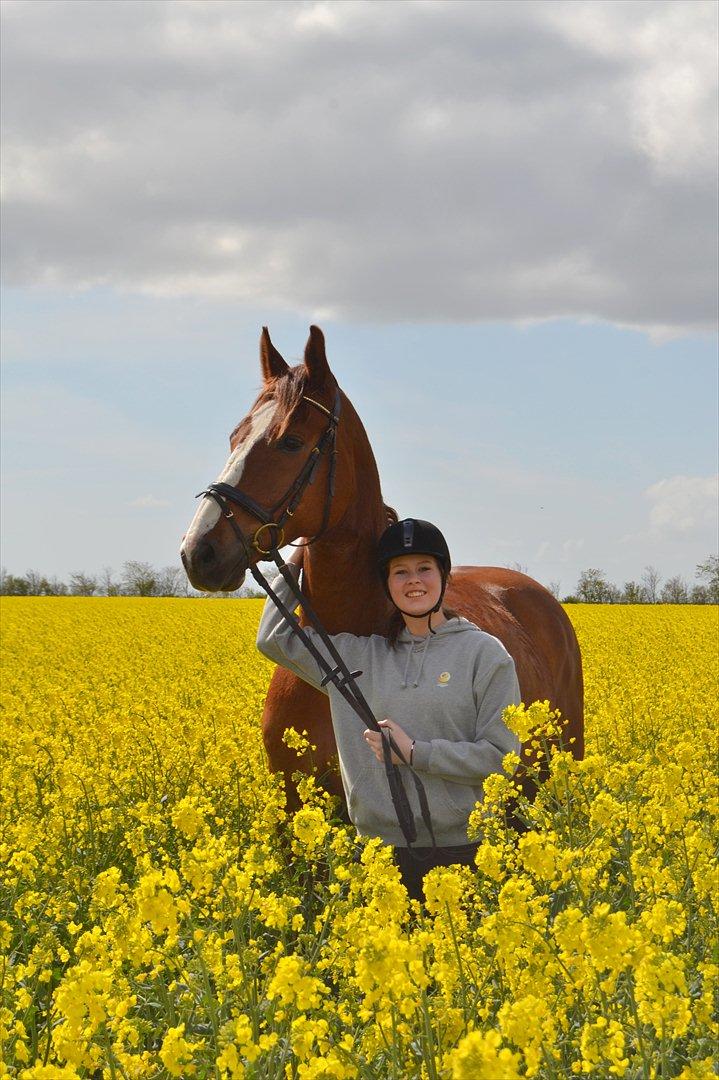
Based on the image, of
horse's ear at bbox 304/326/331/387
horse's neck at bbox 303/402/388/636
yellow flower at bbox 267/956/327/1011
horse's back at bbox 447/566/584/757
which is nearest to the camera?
yellow flower at bbox 267/956/327/1011

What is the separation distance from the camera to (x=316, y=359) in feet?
14.0

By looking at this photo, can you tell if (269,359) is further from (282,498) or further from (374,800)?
(374,800)

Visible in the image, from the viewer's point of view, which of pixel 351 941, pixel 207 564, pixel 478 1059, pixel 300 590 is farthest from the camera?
pixel 300 590

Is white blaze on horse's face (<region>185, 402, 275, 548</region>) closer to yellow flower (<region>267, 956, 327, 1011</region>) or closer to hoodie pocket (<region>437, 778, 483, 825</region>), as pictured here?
hoodie pocket (<region>437, 778, 483, 825</region>)

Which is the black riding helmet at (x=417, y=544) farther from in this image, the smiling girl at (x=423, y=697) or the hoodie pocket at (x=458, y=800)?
the hoodie pocket at (x=458, y=800)

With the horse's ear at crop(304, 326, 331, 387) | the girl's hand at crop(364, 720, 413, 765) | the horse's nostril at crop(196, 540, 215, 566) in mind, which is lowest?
the girl's hand at crop(364, 720, 413, 765)

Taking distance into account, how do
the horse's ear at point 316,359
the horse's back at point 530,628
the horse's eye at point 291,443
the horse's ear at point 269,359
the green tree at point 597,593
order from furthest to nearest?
1. the green tree at point 597,593
2. the horse's back at point 530,628
3. the horse's ear at point 269,359
4. the horse's ear at point 316,359
5. the horse's eye at point 291,443

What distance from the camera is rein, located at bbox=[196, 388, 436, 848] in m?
3.90

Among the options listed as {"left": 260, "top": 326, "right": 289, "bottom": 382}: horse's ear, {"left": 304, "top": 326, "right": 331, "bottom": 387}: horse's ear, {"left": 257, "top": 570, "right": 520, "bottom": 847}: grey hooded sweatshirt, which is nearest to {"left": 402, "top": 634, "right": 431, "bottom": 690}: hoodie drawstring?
{"left": 257, "top": 570, "right": 520, "bottom": 847}: grey hooded sweatshirt

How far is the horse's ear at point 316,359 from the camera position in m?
4.23

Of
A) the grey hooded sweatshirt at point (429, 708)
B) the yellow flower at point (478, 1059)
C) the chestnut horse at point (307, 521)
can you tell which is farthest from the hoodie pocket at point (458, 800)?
the yellow flower at point (478, 1059)

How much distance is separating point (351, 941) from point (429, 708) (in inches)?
51.1

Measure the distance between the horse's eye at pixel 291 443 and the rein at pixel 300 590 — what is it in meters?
0.07

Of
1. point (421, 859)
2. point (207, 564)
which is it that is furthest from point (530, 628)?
point (207, 564)
